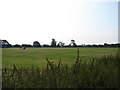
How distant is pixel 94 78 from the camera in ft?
15.6

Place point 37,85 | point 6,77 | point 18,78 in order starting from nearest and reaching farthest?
point 37,85, point 18,78, point 6,77

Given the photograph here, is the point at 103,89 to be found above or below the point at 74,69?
below

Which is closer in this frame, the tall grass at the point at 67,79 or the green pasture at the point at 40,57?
the tall grass at the point at 67,79

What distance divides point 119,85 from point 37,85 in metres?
1.69

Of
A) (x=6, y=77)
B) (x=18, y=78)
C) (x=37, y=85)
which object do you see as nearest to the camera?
(x=37, y=85)

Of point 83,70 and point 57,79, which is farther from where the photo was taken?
point 83,70

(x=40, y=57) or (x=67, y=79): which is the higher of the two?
(x=67, y=79)

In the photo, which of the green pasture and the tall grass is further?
the green pasture

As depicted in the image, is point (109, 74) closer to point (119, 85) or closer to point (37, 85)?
point (119, 85)

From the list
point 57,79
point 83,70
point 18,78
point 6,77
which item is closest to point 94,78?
point 83,70

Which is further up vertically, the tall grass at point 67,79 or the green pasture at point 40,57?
the tall grass at point 67,79

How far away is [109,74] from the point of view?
495 cm

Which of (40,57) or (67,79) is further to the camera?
(40,57)

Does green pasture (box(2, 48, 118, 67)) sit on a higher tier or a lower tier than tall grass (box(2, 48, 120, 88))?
lower
